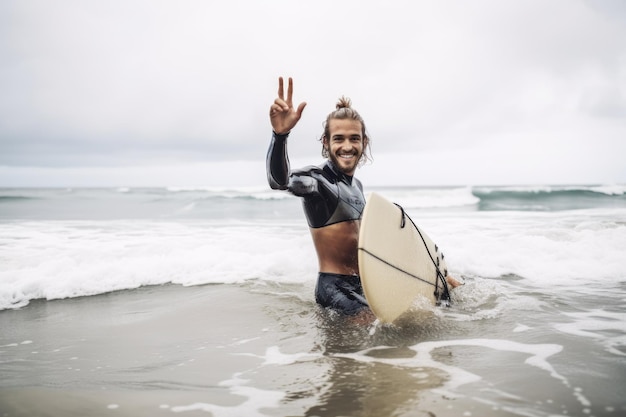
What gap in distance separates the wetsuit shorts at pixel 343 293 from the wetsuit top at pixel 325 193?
533 mm

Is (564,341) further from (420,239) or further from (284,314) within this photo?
(284,314)

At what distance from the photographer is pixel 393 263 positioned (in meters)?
3.74

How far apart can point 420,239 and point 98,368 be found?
3.15 metres

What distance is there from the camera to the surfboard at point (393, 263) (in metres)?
3.40

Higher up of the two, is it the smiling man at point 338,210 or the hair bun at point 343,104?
the hair bun at point 343,104

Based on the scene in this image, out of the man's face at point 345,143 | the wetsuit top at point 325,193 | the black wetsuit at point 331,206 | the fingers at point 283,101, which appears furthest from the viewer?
the man's face at point 345,143

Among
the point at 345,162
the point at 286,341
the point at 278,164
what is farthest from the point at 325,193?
the point at 286,341

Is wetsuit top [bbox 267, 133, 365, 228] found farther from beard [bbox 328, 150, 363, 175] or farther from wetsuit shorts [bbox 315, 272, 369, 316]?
wetsuit shorts [bbox 315, 272, 369, 316]

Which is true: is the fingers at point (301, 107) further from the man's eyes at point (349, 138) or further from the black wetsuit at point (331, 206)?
the man's eyes at point (349, 138)

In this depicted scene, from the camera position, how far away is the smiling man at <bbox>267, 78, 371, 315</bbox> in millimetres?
3664

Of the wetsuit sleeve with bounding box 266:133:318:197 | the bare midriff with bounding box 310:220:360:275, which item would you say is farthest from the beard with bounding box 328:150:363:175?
the wetsuit sleeve with bounding box 266:133:318:197

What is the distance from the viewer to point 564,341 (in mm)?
3305

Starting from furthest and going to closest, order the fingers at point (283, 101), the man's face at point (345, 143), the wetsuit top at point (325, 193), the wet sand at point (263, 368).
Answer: the man's face at point (345, 143), the wetsuit top at point (325, 193), the fingers at point (283, 101), the wet sand at point (263, 368)

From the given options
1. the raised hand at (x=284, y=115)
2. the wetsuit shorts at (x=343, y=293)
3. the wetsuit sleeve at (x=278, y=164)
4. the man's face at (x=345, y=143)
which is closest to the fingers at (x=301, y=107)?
the raised hand at (x=284, y=115)
